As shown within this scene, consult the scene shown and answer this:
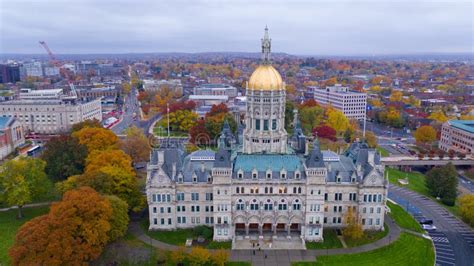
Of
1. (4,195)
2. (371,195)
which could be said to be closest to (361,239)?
(371,195)

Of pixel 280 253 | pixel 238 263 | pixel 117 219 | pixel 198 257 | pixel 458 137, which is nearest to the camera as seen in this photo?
pixel 198 257

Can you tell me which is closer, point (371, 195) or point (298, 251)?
point (298, 251)

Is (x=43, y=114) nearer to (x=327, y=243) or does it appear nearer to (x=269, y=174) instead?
(x=269, y=174)

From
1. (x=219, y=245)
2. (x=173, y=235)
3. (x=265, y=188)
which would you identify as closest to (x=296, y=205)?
(x=265, y=188)

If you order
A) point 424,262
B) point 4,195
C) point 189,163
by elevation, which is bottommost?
point 424,262

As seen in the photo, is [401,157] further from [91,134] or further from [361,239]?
[91,134]

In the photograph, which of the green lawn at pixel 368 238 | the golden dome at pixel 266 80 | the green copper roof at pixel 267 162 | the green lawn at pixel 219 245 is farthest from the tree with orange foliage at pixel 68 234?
the green lawn at pixel 368 238

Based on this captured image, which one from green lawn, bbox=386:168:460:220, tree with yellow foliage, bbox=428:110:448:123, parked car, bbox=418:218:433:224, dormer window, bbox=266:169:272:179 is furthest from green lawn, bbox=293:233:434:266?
tree with yellow foliage, bbox=428:110:448:123
